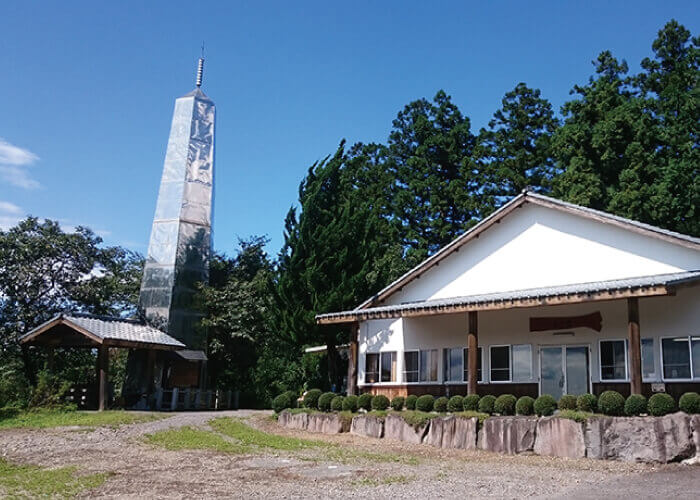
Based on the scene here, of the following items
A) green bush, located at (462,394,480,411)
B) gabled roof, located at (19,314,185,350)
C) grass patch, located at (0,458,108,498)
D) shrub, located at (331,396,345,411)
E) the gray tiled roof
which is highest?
the gray tiled roof

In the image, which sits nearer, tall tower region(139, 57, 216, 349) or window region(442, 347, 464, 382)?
window region(442, 347, 464, 382)

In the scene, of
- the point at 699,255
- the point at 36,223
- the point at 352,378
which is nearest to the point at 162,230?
the point at 36,223

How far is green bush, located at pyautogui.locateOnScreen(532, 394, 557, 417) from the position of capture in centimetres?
1561

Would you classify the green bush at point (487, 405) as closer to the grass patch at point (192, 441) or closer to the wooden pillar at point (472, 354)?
the wooden pillar at point (472, 354)

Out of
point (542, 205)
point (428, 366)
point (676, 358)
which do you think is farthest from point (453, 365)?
point (676, 358)

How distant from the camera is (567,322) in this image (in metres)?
19.2

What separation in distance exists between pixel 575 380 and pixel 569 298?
3.94 meters

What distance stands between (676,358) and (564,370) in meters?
3.23

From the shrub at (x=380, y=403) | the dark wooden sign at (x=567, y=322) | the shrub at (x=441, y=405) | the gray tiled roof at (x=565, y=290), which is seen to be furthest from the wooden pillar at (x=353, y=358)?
the dark wooden sign at (x=567, y=322)

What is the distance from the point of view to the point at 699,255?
1739 cm

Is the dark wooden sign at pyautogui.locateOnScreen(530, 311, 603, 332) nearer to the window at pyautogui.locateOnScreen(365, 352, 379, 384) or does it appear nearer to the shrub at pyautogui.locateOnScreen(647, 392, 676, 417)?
the shrub at pyautogui.locateOnScreen(647, 392, 676, 417)

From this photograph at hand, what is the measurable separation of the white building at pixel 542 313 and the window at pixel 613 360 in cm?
3

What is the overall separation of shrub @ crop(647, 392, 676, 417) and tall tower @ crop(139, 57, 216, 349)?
2120 centimetres

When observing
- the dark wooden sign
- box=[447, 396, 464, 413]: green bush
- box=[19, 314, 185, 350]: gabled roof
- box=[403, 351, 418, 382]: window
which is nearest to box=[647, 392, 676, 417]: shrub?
the dark wooden sign
